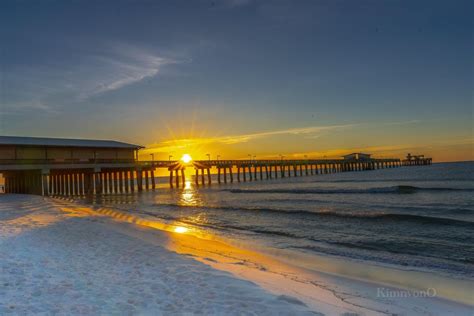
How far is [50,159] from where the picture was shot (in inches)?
1267

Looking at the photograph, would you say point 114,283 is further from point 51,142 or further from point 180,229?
point 51,142

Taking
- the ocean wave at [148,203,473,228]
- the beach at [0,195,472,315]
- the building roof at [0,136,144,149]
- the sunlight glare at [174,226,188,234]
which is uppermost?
the building roof at [0,136,144,149]

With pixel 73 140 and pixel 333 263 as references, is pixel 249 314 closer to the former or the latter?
pixel 333 263

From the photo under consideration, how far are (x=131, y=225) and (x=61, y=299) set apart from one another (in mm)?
10538

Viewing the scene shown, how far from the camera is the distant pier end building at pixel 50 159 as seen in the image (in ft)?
98.6

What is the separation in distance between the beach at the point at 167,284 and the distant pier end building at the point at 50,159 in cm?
2283

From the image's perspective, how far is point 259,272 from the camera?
7906 millimetres

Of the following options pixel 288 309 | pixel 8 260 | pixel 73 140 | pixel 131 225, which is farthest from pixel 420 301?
pixel 73 140

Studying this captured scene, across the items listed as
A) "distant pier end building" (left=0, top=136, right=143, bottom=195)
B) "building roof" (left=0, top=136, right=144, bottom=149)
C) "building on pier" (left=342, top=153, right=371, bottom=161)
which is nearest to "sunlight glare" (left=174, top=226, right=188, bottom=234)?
"distant pier end building" (left=0, top=136, right=143, bottom=195)

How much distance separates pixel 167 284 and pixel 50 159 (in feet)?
101

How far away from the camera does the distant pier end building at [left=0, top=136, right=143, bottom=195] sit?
30.0 m

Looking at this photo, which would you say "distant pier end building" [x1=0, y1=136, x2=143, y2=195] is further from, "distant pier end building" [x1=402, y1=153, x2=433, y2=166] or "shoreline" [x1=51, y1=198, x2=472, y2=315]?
"distant pier end building" [x1=402, y1=153, x2=433, y2=166]

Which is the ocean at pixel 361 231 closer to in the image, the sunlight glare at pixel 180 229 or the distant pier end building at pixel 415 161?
the sunlight glare at pixel 180 229

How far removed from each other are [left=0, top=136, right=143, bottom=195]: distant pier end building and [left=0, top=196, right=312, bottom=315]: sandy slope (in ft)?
77.0
